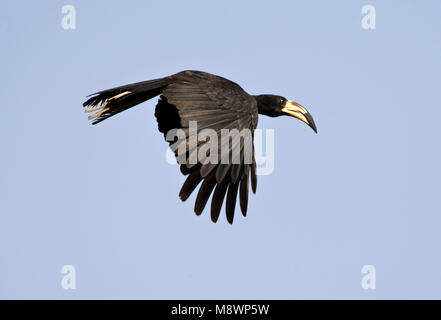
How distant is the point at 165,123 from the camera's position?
426 inches

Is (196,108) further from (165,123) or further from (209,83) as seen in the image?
(165,123)

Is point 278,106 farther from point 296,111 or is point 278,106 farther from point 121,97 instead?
point 121,97

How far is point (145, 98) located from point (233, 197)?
2.50 m

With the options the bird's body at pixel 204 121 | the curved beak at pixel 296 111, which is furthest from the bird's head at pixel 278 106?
the bird's body at pixel 204 121

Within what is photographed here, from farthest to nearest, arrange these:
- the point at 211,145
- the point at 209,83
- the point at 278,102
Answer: the point at 278,102, the point at 209,83, the point at 211,145

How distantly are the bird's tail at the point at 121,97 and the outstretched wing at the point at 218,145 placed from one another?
0.44 metres

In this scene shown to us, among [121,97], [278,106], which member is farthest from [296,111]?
[121,97]

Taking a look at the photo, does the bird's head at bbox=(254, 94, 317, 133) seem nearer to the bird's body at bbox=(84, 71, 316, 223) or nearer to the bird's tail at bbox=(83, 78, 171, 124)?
the bird's body at bbox=(84, 71, 316, 223)

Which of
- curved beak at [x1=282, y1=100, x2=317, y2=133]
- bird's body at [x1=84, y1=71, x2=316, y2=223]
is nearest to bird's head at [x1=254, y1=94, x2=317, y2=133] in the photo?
curved beak at [x1=282, y1=100, x2=317, y2=133]

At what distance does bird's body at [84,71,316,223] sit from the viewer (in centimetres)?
859

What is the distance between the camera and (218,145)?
8641 mm

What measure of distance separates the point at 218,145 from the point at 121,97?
7.43 ft

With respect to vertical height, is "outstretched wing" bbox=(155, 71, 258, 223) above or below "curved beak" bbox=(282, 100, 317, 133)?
below

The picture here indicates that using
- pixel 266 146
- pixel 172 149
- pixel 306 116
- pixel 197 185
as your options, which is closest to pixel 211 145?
pixel 197 185
